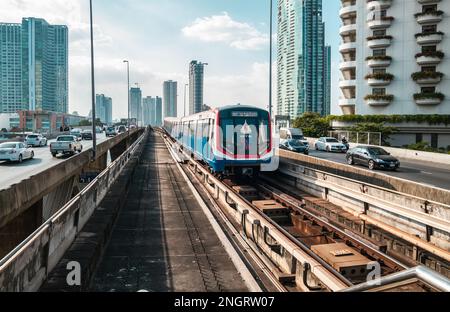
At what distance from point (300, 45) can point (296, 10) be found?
→ 13.9m

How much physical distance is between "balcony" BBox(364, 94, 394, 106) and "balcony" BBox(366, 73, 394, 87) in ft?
5.39

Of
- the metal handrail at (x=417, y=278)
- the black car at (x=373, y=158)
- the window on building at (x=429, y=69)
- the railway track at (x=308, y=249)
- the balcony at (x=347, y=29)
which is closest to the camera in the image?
the metal handrail at (x=417, y=278)

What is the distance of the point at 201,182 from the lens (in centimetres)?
2164

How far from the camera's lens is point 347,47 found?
6247 centimetres

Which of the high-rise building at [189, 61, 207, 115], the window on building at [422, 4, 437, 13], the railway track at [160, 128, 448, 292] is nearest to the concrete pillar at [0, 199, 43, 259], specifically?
the railway track at [160, 128, 448, 292]

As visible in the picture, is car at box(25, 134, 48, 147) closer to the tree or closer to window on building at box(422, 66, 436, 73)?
the tree

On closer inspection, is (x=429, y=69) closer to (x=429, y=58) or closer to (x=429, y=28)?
(x=429, y=58)

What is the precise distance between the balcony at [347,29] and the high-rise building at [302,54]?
10809 centimetres

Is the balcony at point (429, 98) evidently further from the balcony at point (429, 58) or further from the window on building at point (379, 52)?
the window on building at point (379, 52)

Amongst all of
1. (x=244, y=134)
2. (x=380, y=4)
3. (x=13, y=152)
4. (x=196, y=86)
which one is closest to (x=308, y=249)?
(x=244, y=134)

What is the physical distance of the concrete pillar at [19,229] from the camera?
39.9ft

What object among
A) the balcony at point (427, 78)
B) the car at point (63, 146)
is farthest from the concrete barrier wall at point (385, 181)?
the balcony at point (427, 78)
